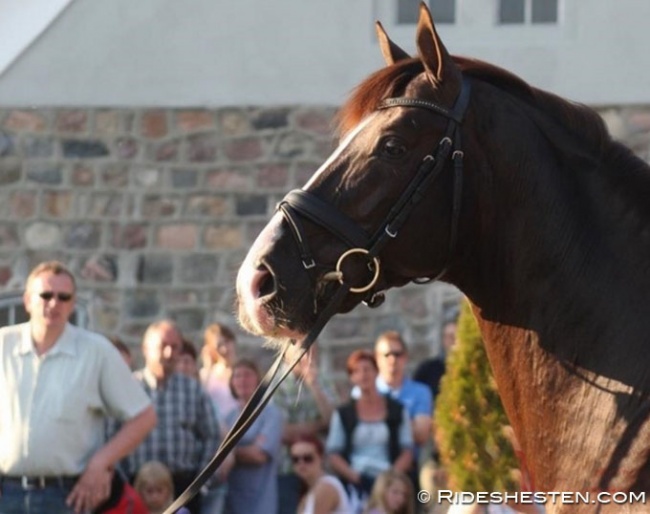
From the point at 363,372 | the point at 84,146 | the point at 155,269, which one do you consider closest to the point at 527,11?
the point at 155,269

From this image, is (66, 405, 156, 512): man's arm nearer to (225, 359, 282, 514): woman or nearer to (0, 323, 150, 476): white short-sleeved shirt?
(0, 323, 150, 476): white short-sleeved shirt

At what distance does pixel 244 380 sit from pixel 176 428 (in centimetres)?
69

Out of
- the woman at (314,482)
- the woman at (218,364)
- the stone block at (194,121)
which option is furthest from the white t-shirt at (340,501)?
the stone block at (194,121)

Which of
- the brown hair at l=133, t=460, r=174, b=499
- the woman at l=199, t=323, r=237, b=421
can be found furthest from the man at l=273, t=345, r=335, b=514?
the brown hair at l=133, t=460, r=174, b=499

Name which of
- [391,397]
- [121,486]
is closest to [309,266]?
[121,486]

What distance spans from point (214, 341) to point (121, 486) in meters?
2.74

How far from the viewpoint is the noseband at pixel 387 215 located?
4.27 m

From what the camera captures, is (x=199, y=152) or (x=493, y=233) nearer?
(x=493, y=233)

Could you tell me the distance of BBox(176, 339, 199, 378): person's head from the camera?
9.64 m

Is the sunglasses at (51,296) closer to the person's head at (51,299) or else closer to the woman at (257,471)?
the person's head at (51,299)

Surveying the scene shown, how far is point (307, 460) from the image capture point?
930 cm

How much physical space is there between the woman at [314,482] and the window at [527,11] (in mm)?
4815

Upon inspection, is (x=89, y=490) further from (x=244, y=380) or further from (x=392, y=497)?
(x=244, y=380)

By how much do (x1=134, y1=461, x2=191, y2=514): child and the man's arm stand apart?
3.04 ft
